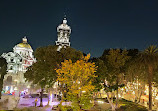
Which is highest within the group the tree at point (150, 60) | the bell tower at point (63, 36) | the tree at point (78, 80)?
the bell tower at point (63, 36)

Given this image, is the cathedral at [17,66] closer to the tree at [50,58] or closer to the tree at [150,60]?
the tree at [50,58]

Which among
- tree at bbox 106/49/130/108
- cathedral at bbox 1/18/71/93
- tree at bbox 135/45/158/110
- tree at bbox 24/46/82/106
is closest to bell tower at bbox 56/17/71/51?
cathedral at bbox 1/18/71/93

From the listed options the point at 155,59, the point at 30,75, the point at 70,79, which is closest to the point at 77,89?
the point at 70,79

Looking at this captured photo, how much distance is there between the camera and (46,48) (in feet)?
70.9

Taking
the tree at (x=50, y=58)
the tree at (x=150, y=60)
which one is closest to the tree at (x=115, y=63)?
the tree at (x=150, y=60)

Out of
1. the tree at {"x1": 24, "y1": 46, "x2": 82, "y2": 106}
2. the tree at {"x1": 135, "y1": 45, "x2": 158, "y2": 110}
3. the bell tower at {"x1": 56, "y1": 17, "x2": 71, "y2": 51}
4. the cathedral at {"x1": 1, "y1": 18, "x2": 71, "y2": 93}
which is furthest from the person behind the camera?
the bell tower at {"x1": 56, "y1": 17, "x2": 71, "y2": 51}

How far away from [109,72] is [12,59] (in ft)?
190

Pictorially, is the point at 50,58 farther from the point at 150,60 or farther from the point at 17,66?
the point at 17,66

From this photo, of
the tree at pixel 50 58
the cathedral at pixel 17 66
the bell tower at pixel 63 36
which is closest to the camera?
the tree at pixel 50 58

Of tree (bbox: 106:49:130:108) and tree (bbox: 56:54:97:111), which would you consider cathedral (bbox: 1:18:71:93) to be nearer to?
tree (bbox: 56:54:97:111)

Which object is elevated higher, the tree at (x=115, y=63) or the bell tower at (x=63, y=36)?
the bell tower at (x=63, y=36)

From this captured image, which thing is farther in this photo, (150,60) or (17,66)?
(17,66)

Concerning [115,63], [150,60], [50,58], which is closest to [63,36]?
[50,58]

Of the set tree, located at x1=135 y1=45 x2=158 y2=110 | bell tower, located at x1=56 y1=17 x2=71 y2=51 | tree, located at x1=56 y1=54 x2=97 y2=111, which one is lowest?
tree, located at x1=56 y1=54 x2=97 y2=111
